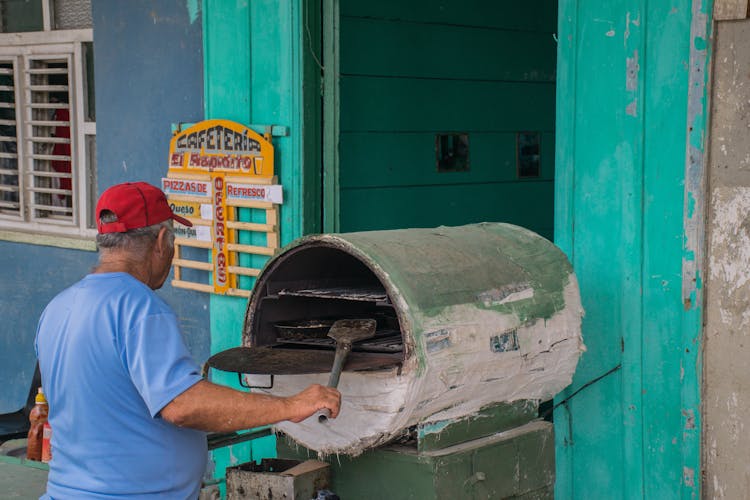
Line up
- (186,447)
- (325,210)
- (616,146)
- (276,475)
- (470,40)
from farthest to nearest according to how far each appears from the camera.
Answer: (470,40)
(325,210)
(616,146)
(276,475)
(186,447)

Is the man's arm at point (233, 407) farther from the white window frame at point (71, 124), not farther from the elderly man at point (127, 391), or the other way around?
the white window frame at point (71, 124)

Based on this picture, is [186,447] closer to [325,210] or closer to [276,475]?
[276,475]

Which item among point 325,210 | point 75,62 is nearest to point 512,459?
point 325,210

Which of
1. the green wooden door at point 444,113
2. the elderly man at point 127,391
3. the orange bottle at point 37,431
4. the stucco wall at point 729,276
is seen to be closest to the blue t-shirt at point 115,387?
the elderly man at point 127,391

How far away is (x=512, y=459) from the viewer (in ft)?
11.7

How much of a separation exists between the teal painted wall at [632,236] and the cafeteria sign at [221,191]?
150 centimetres

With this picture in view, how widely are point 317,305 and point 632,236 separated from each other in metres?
1.22

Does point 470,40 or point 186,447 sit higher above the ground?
point 470,40

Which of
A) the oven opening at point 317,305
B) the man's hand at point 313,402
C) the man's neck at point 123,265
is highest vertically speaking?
the man's neck at point 123,265

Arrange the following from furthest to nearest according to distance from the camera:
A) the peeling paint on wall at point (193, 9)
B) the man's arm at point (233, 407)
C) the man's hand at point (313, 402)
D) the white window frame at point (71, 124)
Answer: the white window frame at point (71, 124) < the peeling paint on wall at point (193, 9) < the man's hand at point (313, 402) < the man's arm at point (233, 407)

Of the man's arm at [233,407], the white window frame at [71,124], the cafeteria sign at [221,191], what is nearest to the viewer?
the man's arm at [233,407]

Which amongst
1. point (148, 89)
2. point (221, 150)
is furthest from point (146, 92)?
point (221, 150)

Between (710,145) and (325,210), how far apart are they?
1.96 m

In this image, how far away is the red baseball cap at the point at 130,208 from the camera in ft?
10.2
